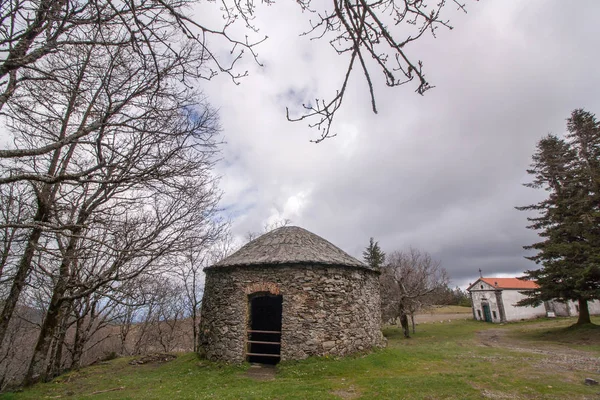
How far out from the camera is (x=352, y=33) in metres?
2.13

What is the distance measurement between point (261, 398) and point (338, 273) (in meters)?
4.67

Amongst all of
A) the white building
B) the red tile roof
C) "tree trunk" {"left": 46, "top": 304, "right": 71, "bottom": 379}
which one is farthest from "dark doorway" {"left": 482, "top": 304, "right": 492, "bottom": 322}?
"tree trunk" {"left": 46, "top": 304, "right": 71, "bottom": 379}

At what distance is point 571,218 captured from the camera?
18750 millimetres


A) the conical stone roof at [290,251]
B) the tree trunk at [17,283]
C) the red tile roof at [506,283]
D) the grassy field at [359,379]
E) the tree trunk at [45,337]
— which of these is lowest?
the grassy field at [359,379]

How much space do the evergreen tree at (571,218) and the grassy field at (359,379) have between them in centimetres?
758

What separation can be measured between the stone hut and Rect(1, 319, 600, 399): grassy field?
492mm

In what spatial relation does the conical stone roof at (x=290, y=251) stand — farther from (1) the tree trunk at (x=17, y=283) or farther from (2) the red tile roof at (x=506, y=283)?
(2) the red tile roof at (x=506, y=283)

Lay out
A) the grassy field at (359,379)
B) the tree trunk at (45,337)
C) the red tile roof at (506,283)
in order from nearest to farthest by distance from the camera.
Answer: the grassy field at (359,379) → the tree trunk at (45,337) → the red tile roof at (506,283)

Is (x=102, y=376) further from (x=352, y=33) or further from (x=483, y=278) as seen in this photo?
(x=483, y=278)

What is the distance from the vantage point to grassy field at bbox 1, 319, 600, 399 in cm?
708

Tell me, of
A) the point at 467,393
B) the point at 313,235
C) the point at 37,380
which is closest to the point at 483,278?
the point at 313,235

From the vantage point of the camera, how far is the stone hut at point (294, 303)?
378 inches

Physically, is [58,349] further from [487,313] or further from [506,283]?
[506,283]

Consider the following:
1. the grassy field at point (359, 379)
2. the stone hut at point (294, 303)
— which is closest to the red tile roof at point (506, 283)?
the grassy field at point (359, 379)
